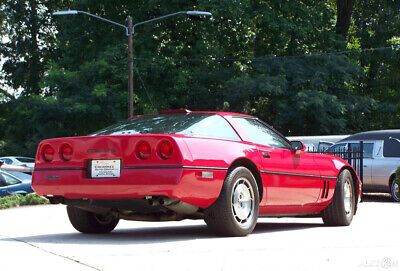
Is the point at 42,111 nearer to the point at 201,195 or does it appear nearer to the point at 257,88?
the point at 257,88

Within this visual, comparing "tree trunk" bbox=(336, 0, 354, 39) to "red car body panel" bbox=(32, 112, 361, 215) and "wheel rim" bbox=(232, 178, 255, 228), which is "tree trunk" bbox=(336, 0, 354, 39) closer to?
"red car body panel" bbox=(32, 112, 361, 215)

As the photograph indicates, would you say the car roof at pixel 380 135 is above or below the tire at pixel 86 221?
above

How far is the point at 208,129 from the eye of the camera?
793 cm

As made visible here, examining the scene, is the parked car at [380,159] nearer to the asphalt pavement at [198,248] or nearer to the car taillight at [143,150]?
the asphalt pavement at [198,248]

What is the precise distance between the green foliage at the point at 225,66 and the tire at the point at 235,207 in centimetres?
2670

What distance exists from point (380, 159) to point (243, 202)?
13103 millimetres

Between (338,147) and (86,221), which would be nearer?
(86,221)

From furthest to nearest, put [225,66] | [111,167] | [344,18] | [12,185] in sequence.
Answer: [344,18] → [225,66] → [12,185] → [111,167]

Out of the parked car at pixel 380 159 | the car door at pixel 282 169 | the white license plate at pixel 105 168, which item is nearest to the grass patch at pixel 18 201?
the car door at pixel 282 169

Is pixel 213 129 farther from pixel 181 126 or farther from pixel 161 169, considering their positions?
pixel 161 169

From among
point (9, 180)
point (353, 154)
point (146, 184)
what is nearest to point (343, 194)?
point (146, 184)

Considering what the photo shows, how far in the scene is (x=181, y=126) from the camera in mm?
7793

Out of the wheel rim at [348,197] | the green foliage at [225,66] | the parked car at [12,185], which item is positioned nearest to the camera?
the wheel rim at [348,197]

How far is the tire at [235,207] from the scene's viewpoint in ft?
24.6
